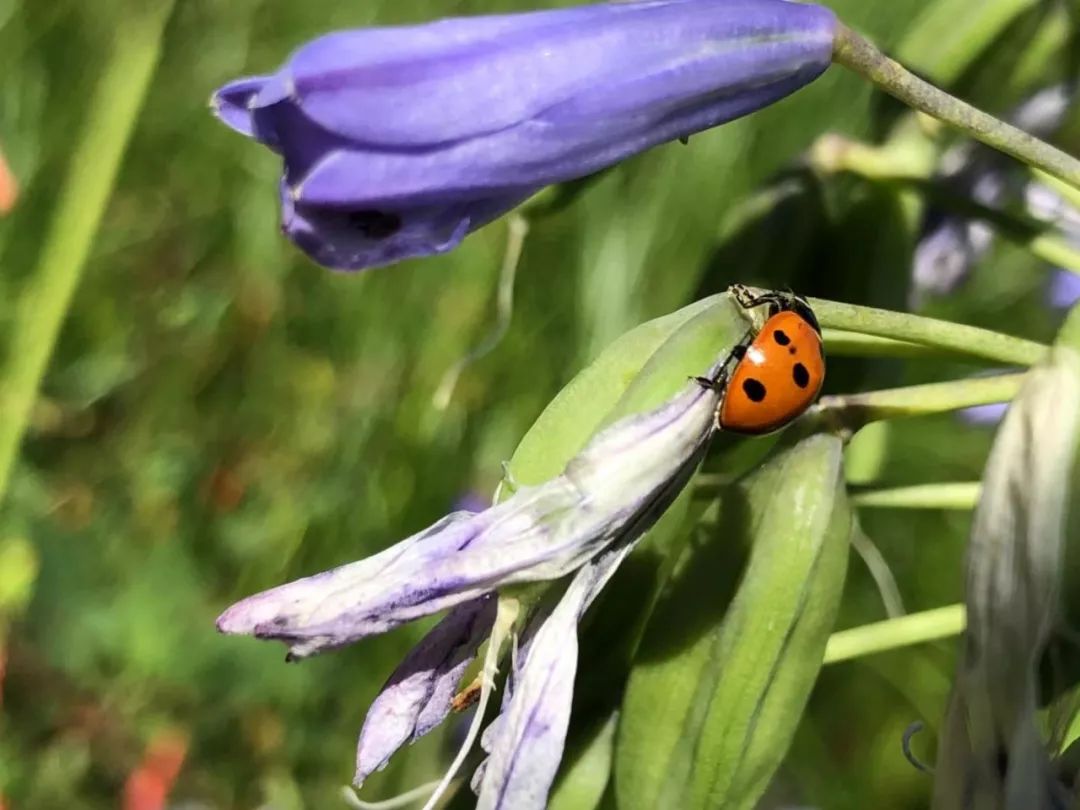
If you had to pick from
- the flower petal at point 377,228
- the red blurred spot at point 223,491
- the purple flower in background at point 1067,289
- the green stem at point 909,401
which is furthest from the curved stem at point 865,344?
the red blurred spot at point 223,491

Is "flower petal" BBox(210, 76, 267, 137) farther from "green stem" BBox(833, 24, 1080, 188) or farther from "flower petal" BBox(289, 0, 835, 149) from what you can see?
"green stem" BBox(833, 24, 1080, 188)

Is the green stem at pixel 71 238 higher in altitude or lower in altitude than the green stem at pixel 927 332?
lower

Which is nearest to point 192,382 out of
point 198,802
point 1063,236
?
point 198,802

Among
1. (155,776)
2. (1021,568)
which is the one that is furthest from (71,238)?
(1021,568)

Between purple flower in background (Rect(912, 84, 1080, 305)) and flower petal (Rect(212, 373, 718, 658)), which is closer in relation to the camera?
flower petal (Rect(212, 373, 718, 658))

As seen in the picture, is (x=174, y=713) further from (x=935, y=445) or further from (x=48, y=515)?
(x=935, y=445)

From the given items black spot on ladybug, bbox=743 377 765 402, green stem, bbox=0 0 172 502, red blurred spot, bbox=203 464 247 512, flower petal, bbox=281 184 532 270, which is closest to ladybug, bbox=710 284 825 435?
black spot on ladybug, bbox=743 377 765 402

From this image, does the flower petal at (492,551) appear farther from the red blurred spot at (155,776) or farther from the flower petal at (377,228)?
the red blurred spot at (155,776)
